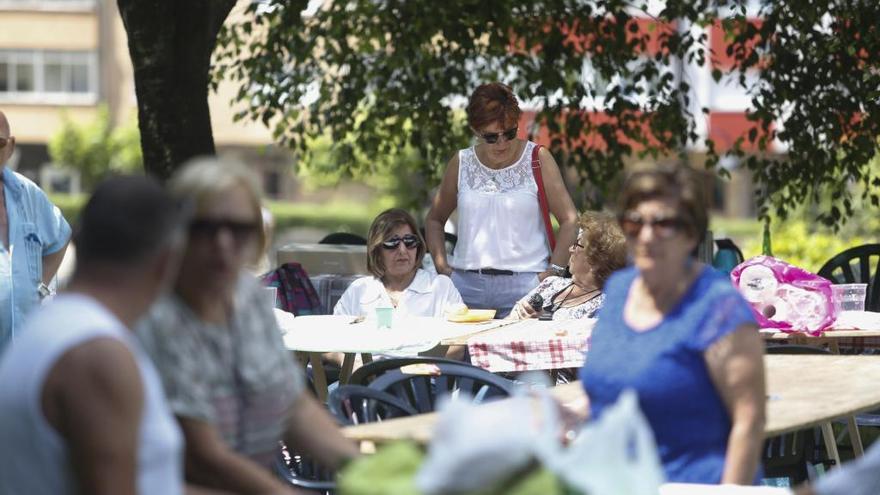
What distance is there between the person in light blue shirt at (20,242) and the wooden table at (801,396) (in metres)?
2.53

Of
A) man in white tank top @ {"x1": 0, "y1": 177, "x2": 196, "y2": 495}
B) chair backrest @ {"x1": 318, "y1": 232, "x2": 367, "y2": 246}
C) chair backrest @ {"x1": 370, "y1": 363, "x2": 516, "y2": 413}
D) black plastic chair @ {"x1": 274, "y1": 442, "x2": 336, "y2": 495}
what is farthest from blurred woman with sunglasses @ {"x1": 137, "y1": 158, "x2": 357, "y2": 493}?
chair backrest @ {"x1": 318, "y1": 232, "x2": 367, "y2": 246}

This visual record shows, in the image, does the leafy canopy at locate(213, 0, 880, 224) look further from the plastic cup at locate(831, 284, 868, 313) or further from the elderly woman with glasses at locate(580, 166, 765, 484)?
the elderly woman with glasses at locate(580, 166, 765, 484)

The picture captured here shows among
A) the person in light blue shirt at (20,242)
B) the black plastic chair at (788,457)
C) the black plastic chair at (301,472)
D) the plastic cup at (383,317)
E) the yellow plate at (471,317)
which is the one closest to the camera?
the black plastic chair at (301,472)

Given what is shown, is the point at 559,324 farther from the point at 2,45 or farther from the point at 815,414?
the point at 2,45

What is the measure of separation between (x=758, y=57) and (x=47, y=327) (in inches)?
354

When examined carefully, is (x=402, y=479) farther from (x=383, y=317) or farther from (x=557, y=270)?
(x=557, y=270)

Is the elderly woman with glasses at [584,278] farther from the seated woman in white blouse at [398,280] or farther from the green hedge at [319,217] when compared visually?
the green hedge at [319,217]

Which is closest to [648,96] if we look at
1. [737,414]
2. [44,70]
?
[737,414]

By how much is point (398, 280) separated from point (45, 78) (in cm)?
5132

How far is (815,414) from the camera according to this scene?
4.36m

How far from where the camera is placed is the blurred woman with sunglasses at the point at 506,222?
764cm

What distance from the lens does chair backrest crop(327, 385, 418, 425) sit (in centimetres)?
455

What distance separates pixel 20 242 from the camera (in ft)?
21.0

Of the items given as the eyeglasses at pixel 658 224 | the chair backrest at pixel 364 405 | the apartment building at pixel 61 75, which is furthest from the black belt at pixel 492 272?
the apartment building at pixel 61 75
